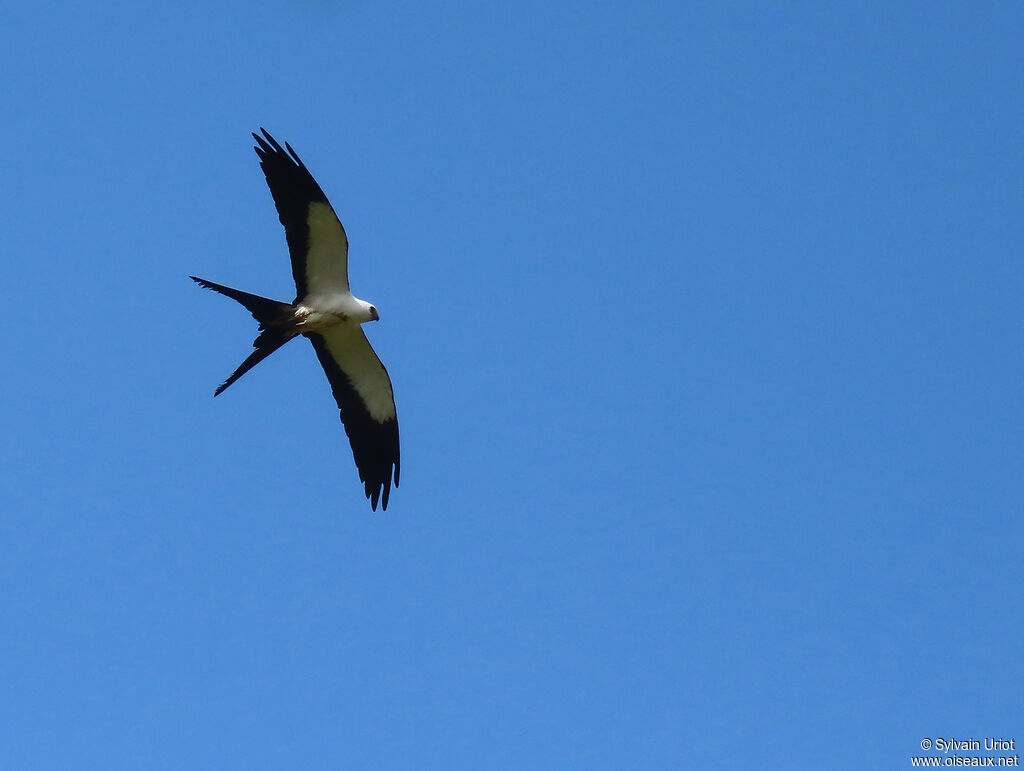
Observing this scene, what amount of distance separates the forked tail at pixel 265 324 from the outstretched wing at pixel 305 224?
0.41 m

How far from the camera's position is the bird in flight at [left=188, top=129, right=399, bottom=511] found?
453 inches

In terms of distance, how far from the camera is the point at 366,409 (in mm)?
13250

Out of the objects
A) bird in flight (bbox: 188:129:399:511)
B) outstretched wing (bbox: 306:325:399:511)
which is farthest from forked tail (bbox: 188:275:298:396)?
outstretched wing (bbox: 306:325:399:511)

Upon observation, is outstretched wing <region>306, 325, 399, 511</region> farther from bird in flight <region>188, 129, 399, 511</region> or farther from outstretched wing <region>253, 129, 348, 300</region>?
outstretched wing <region>253, 129, 348, 300</region>

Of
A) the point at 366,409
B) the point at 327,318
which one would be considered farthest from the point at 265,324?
the point at 366,409

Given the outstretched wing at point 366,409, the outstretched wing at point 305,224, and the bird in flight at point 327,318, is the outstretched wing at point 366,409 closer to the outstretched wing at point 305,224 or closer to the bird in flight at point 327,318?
the bird in flight at point 327,318

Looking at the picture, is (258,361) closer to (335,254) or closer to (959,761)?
(335,254)

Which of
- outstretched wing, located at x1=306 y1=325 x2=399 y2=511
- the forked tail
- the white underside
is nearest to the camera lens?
the forked tail

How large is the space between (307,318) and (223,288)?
4.10 ft

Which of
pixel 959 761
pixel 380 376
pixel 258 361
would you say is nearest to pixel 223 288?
pixel 258 361

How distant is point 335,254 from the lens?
473 inches

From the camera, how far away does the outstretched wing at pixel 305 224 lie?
11484 millimetres

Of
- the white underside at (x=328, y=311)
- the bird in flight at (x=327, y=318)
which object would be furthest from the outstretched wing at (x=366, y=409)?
the white underside at (x=328, y=311)

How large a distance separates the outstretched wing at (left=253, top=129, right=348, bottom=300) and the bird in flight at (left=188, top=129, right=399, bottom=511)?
10 mm
